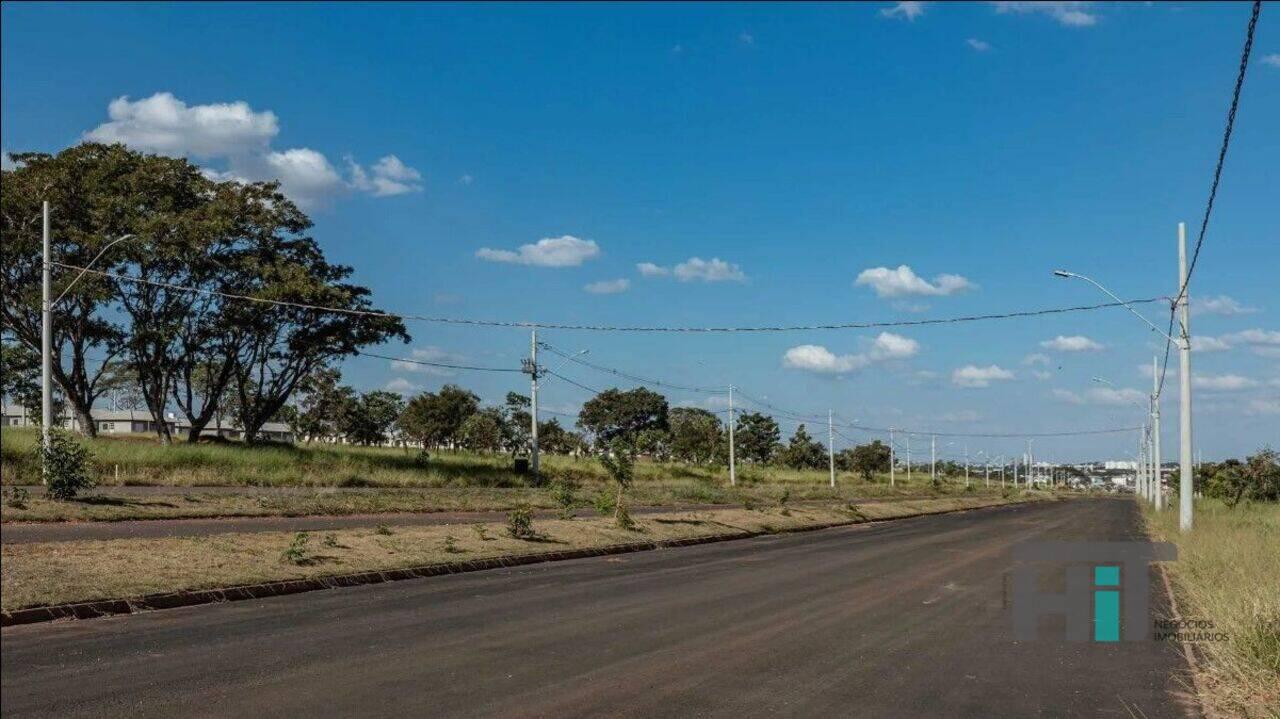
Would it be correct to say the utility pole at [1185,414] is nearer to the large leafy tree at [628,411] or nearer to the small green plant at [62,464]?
the small green plant at [62,464]

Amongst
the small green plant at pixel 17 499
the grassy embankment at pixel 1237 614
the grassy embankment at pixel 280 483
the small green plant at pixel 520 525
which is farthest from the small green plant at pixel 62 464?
the grassy embankment at pixel 1237 614

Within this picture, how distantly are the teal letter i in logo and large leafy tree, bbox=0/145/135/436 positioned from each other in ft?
132

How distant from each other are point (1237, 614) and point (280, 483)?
38262 mm

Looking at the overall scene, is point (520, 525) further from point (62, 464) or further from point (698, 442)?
point (698, 442)

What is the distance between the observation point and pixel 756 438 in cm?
13675

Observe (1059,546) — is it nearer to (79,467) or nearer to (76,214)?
(79,467)

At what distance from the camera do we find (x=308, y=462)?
48.7m

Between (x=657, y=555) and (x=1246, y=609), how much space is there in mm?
14670

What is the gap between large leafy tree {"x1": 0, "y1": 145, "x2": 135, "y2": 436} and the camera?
4341 cm

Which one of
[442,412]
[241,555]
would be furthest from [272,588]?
[442,412]

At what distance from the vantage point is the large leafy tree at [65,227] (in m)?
43.4

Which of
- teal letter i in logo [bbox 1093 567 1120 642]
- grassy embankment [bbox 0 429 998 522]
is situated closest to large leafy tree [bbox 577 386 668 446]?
grassy embankment [bbox 0 429 998 522]

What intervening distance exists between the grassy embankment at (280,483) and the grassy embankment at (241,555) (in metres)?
6.44

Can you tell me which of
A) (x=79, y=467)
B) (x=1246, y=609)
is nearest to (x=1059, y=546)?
(x=1246, y=609)
